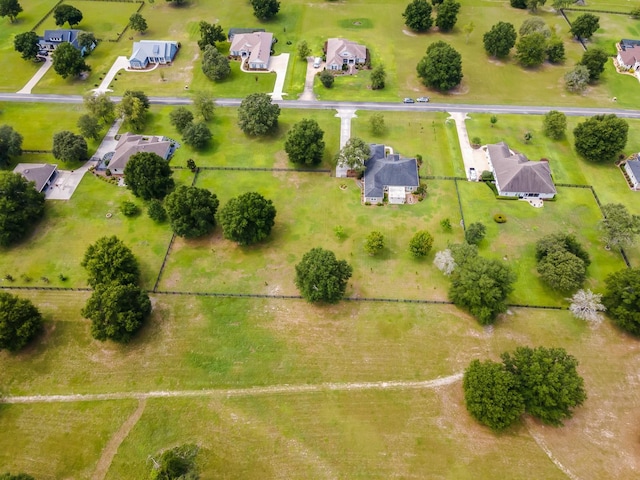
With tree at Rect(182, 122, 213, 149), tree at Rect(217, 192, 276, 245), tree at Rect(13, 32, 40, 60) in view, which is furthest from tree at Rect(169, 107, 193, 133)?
tree at Rect(13, 32, 40, 60)

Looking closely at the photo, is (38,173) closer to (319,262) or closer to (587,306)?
(319,262)

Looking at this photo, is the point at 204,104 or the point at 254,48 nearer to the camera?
the point at 204,104

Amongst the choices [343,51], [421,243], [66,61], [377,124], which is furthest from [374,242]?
[66,61]

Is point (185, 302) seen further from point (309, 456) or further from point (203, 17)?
point (203, 17)

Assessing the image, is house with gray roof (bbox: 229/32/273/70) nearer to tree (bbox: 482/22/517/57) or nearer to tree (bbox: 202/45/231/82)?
tree (bbox: 202/45/231/82)

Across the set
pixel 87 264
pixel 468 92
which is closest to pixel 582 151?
pixel 468 92

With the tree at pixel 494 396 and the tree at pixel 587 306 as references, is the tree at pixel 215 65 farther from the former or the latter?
the tree at pixel 587 306
